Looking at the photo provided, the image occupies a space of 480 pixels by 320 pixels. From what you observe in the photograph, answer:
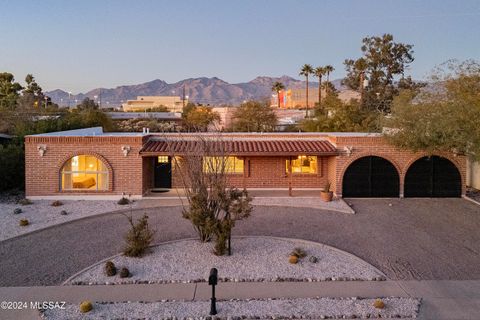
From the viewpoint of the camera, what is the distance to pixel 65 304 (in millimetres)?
8773

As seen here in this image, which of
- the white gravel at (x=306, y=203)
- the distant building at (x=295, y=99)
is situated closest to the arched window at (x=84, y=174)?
the white gravel at (x=306, y=203)

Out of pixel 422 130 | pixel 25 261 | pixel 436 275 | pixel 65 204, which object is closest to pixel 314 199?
pixel 422 130

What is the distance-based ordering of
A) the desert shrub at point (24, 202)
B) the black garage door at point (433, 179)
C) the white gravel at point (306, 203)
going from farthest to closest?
the black garage door at point (433, 179)
the desert shrub at point (24, 202)
the white gravel at point (306, 203)

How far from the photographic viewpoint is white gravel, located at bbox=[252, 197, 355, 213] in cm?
1777

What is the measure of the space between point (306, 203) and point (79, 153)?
10235mm

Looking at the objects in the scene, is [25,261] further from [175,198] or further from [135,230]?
[175,198]

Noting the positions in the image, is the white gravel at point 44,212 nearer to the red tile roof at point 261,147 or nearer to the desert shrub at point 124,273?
the red tile roof at point 261,147

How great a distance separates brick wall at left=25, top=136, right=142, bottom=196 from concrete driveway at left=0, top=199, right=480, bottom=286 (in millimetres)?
2752

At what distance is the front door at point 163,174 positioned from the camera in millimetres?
22016

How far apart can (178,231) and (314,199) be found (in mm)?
7421

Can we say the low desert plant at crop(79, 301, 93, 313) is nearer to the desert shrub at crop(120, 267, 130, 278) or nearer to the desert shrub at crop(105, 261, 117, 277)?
the desert shrub at crop(120, 267, 130, 278)

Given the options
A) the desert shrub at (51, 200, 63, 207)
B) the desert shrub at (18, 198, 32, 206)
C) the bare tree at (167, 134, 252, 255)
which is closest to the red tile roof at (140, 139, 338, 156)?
the desert shrub at (51, 200, 63, 207)

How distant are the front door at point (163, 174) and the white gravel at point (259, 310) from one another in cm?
1344

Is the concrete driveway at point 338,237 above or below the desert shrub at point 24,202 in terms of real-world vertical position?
below
